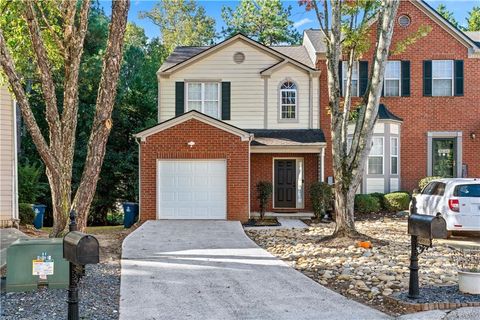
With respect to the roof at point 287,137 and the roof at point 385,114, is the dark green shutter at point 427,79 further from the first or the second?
the roof at point 287,137

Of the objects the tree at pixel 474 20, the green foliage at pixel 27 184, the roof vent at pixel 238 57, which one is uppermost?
the tree at pixel 474 20

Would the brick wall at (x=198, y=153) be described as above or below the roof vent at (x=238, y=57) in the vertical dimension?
below

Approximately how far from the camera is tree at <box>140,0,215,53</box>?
1528 inches

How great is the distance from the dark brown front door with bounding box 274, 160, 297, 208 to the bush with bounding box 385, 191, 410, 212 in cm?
360

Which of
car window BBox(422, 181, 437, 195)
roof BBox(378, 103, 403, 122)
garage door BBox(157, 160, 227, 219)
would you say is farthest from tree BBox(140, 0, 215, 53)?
car window BBox(422, 181, 437, 195)

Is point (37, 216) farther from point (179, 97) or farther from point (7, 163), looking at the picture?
point (179, 97)

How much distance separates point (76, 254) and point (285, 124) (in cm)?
1555

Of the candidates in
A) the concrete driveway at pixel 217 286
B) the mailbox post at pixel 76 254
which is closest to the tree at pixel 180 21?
the concrete driveway at pixel 217 286

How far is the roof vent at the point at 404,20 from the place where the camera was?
21125 millimetres

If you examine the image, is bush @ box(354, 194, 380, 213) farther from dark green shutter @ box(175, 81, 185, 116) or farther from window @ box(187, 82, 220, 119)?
dark green shutter @ box(175, 81, 185, 116)

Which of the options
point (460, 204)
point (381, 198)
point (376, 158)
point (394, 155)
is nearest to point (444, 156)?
point (394, 155)

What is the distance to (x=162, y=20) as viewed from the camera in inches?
1585

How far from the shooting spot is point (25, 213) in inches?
680

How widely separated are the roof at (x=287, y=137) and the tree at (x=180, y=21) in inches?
827
